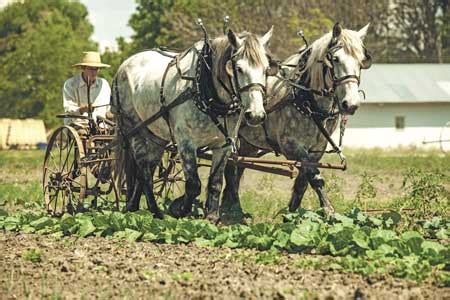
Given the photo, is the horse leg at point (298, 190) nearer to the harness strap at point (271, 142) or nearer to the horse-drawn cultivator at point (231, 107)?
the horse-drawn cultivator at point (231, 107)

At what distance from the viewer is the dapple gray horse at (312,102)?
10.3 metres

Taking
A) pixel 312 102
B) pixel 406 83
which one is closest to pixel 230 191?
pixel 312 102

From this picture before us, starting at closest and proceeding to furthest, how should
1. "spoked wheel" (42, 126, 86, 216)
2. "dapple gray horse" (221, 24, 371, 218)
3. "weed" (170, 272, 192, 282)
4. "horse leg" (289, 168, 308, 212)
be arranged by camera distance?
"weed" (170, 272, 192, 282)
"dapple gray horse" (221, 24, 371, 218)
"horse leg" (289, 168, 308, 212)
"spoked wheel" (42, 126, 86, 216)

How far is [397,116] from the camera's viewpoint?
47125mm

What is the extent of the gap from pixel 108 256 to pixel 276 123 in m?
3.10

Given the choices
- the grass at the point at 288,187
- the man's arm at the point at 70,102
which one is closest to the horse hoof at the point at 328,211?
the grass at the point at 288,187

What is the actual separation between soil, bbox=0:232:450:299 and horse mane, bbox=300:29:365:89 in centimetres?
260

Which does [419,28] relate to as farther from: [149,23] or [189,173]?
[189,173]

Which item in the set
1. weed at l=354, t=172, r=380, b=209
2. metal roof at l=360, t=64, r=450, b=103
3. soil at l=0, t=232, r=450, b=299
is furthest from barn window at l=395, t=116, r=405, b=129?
soil at l=0, t=232, r=450, b=299

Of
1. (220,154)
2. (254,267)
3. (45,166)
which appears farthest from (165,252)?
(45,166)

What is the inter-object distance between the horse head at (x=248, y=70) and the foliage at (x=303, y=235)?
114 cm

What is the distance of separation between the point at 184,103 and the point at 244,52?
1.06 meters

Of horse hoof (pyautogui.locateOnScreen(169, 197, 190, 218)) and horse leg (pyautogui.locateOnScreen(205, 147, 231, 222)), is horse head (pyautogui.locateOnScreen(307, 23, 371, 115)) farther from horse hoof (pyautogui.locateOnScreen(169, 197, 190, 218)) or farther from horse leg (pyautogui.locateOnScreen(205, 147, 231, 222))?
horse hoof (pyautogui.locateOnScreen(169, 197, 190, 218))

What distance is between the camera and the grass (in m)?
13.1
